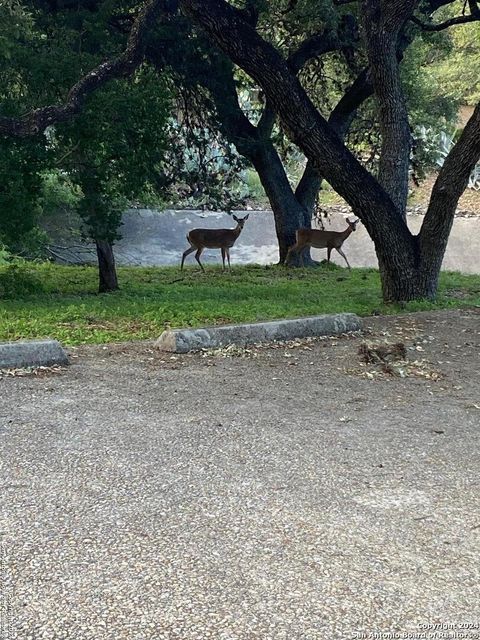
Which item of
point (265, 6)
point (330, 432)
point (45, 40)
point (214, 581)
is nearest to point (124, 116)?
point (45, 40)

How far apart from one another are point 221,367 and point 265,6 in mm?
8865

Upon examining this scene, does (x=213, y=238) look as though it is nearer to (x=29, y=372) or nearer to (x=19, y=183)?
(x=19, y=183)

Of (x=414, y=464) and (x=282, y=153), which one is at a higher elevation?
(x=282, y=153)

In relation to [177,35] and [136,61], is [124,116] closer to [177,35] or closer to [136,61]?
[136,61]

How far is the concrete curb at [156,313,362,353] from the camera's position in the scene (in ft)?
22.6

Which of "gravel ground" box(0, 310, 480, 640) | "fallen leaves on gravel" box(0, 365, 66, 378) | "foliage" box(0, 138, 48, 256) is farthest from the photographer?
"foliage" box(0, 138, 48, 256)

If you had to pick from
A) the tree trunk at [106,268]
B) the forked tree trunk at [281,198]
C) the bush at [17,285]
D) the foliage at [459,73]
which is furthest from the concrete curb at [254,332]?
the foliage at [459,73]

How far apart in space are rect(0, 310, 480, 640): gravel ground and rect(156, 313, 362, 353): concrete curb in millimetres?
572

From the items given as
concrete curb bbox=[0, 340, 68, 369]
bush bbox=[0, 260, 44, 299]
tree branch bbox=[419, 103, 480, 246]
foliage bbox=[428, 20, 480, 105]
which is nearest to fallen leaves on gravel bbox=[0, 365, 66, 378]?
concrete curb bbox=[0, 340, 68, 369]

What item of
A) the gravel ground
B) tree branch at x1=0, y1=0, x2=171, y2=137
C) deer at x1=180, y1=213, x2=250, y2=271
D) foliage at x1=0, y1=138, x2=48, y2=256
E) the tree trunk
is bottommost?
the gravel ground

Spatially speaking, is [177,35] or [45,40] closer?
[45,40]

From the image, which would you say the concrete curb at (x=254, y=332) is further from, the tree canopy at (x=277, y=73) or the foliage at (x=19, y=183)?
the foliage at (x=19, y=183)

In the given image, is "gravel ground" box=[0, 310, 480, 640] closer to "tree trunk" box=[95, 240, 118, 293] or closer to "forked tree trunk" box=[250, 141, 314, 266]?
"tree trunk" box=[95, 240, 118, 293]

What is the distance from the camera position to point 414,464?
428cm
